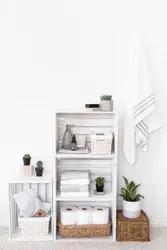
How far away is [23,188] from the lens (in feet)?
9.55

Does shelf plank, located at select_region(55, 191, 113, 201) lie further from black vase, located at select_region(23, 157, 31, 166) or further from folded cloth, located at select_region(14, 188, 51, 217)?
black vase, located at select_region(23, 157, 31, 166)

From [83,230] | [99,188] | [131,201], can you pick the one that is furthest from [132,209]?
[83,230]

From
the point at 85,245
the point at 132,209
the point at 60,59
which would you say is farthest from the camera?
the point at 60,59

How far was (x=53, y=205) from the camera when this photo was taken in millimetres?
2645

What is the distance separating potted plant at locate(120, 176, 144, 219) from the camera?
107 inches

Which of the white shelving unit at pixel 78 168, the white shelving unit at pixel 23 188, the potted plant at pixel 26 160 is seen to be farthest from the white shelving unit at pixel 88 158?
the potted plant at pixel 26 160

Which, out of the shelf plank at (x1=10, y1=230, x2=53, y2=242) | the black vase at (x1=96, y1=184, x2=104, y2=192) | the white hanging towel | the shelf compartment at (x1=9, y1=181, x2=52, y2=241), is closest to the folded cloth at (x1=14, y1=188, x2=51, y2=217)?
the shelf compartment at (x1=9, y1=181, x2=52, y2=241)

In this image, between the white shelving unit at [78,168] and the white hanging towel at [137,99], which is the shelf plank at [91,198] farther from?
the white hanging towel at [137,99]

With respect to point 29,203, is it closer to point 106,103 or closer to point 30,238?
point 30,238

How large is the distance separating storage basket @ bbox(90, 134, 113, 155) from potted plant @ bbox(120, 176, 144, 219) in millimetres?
382

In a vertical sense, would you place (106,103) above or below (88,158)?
above

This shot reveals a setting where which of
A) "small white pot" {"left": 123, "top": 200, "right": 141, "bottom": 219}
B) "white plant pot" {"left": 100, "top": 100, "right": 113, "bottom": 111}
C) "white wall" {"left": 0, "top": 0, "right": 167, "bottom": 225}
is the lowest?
"small white pot" {"left": 123, "top": 200, "right": 141, "bottom": 219}

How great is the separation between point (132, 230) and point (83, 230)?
0.39m

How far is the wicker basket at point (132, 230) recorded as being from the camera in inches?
105
